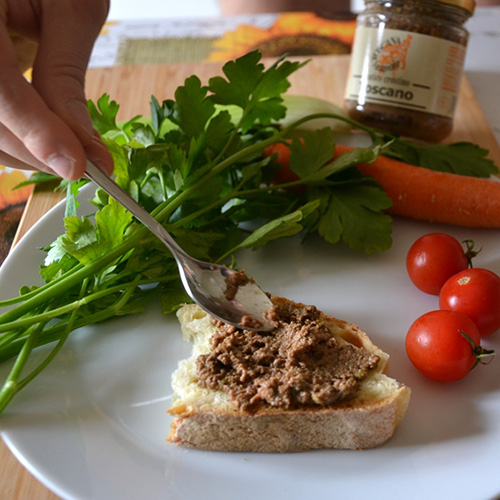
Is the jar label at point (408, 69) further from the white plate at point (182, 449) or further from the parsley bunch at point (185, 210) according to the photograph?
the white plate at point (182, 449)

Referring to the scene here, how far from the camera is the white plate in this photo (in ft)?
4.32

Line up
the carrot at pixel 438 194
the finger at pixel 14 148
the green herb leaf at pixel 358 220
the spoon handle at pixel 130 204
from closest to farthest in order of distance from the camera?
1. the finger at pixel 14 148
2. the spoon handle at pixel 130 204
3. the green herb leaf at pixel 358 220
4. the carrot at pixel 438 194

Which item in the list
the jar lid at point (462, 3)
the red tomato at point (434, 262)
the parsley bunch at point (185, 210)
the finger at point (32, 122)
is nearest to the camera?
the finger at point (32, 122)

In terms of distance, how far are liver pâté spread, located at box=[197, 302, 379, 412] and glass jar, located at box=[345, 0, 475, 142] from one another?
1323 millimetres

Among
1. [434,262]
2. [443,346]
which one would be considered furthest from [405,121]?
[443,346]

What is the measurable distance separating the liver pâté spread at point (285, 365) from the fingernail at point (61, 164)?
60 centimetres

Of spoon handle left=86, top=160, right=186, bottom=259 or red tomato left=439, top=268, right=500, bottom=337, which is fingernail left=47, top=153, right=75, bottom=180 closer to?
spoon handle left=86, top=160, right=186, bottom=259

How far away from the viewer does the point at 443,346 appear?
1506 millimetres

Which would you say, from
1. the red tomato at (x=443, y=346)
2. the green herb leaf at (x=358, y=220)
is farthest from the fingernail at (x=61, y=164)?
the red tomato at (x=443, y=346)

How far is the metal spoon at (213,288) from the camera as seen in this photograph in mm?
1599

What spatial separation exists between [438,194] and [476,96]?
49.3 inches

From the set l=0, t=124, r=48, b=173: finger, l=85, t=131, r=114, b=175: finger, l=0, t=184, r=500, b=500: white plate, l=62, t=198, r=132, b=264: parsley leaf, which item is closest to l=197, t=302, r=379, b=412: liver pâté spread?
l=0, t=184, r=500, b=500: white plate

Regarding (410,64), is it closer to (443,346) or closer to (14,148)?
(443,346)

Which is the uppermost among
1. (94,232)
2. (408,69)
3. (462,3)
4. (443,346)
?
(462,3)
